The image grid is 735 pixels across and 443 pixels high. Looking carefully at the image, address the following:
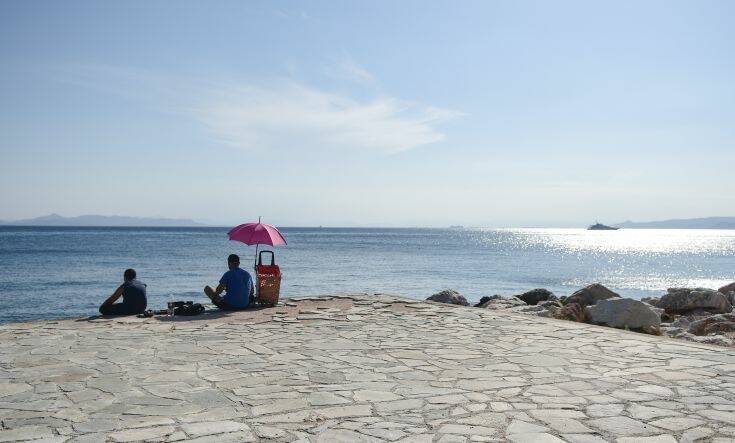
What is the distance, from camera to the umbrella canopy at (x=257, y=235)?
11.6m

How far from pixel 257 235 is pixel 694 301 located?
41.3 ft

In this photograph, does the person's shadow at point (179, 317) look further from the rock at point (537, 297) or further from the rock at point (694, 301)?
the rock at point (537, 297)

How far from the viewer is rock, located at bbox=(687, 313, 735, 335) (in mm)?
12172

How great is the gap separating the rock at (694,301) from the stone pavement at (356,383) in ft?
28.9

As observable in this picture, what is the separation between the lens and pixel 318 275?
34.7 m

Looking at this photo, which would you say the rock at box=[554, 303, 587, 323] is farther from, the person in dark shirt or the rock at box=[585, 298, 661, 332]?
the person in dark shirt

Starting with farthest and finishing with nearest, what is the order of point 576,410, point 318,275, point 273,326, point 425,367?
point 318,275 < point 273,326 < point 425,367 < point 576,410

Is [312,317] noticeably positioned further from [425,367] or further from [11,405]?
[11,405]

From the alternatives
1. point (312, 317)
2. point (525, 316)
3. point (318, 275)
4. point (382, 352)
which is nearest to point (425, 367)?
point (382, 352)

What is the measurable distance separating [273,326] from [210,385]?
3.68 m

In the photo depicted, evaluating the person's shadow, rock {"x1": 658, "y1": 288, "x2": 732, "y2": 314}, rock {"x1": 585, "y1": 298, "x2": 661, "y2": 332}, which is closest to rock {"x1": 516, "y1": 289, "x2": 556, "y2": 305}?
rock {"x1": 658, "y1": 288, "x2": 732, "y2": 314}

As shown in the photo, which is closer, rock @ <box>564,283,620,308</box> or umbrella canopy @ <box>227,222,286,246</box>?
umbrella canopy @ <box>227,222,286,246</box>

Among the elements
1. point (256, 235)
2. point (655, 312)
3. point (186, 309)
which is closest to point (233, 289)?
point (186, 309)

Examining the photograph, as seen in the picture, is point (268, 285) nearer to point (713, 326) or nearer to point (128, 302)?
point (128, 302)
